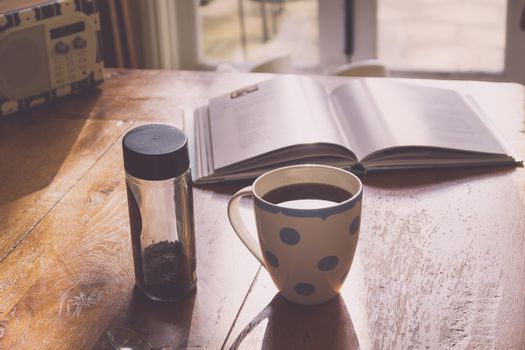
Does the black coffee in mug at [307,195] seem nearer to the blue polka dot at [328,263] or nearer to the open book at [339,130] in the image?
the blue polka dot at [328,263]

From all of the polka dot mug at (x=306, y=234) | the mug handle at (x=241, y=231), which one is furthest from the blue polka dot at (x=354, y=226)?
the mug handle at (x=241, y=231)

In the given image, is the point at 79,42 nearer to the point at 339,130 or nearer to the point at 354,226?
the point at 339,130

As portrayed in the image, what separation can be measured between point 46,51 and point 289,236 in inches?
30.4

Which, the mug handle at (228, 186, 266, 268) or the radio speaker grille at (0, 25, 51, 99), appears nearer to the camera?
the mug handle at (228, 186, 266, 268)

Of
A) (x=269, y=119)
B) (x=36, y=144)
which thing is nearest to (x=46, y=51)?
(x=36, y=144)

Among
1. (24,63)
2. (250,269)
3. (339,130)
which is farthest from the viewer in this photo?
(24,63)

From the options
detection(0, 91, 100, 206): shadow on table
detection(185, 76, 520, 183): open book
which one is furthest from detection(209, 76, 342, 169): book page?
detection(0, 91, 100, 206): shadow on table

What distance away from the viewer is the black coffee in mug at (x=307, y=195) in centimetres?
75

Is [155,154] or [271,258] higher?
[155,154]

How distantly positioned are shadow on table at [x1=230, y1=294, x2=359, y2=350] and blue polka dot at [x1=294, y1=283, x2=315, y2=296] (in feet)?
0.06

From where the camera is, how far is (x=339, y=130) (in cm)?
109

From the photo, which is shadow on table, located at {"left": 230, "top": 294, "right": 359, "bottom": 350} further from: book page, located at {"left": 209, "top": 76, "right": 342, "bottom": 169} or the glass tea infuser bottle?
book page, located at {"left": 209, "top": 76, "right": 342, "bottom": 169}

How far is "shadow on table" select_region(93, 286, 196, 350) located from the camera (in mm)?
708

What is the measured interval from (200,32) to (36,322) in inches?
78.2
